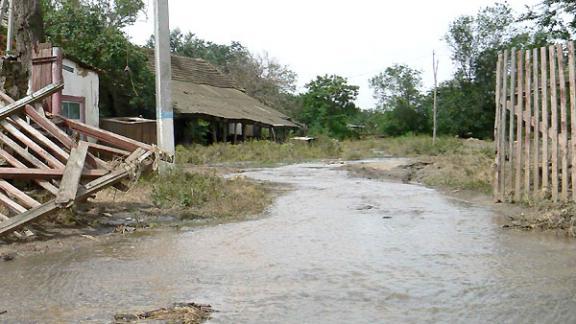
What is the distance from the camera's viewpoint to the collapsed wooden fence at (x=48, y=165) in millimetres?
6457

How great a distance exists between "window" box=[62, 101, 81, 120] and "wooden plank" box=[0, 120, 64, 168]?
513 inches

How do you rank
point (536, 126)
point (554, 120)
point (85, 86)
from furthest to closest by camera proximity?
point (85, 86) → point (536, 126) → point (554, 120)

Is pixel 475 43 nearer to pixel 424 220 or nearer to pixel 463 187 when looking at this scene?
pixel 463 187

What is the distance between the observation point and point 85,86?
2128cm

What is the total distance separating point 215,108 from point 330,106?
75.8ft

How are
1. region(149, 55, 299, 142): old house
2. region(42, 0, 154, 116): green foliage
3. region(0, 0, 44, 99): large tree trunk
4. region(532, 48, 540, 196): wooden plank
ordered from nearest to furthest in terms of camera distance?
region(532, 48, 540, 196): wooden plank, region(0, 0, 44, 99): large tree trunk, region(42, 0, 154, 116): green foliage, region(149, 55, 299, 142): old house

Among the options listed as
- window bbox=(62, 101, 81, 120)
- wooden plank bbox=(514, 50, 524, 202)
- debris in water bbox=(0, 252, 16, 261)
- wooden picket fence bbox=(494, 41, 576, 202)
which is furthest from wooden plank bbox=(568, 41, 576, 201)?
window bbox=(62, 101, 81, 120)

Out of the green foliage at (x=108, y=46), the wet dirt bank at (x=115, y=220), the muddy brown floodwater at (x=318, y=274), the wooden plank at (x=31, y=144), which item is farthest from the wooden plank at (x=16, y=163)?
the green foliage at (x=108, y=46)

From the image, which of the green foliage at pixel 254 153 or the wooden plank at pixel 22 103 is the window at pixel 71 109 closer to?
the green foliage at pixel 254 153

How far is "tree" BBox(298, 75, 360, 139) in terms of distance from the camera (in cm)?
5178

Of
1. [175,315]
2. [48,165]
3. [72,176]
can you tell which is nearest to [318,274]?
[175,315]

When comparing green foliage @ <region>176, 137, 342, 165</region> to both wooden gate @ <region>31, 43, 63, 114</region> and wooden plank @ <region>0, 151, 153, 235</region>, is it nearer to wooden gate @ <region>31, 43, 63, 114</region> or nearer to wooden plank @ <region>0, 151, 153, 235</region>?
wooden gate @ <region>31, 43, 63, 114</region>

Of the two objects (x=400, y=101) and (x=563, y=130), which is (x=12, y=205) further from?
(x=400, y=101)

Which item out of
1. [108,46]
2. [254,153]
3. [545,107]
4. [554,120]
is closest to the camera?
[554,120]
